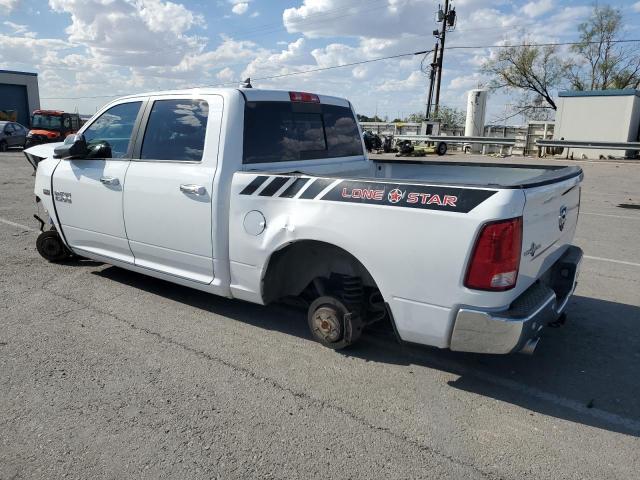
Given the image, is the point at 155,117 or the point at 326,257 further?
the point at 155,117

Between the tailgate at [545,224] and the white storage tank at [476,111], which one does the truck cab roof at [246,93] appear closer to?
the tailgate at [545,224]

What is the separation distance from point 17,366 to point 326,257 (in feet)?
7.55

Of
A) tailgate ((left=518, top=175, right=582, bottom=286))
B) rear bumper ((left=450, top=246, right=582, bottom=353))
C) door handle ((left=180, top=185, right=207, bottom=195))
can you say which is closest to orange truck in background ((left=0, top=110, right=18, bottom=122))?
door handle ((left=180, top=185, right=207, bottom=195))

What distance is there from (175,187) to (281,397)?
1.92 m

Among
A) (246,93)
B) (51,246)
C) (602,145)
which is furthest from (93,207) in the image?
(602,145)

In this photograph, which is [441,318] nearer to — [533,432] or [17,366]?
[533,432]

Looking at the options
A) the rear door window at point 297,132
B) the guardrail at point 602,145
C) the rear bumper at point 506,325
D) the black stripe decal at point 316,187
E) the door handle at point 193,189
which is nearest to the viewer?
the rear bumper at point 506,325

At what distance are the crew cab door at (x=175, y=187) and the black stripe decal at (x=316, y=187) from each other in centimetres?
85

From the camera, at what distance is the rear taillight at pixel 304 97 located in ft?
14.5

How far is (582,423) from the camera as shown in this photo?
2.99 m

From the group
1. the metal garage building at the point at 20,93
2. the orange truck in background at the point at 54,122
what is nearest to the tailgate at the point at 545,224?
the orange truck in background at the point at 54,122

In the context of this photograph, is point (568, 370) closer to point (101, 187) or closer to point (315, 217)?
point (315, 217)

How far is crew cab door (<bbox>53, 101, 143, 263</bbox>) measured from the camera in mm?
4641

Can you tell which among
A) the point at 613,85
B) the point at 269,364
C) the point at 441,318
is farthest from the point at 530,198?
the point at 613,85
